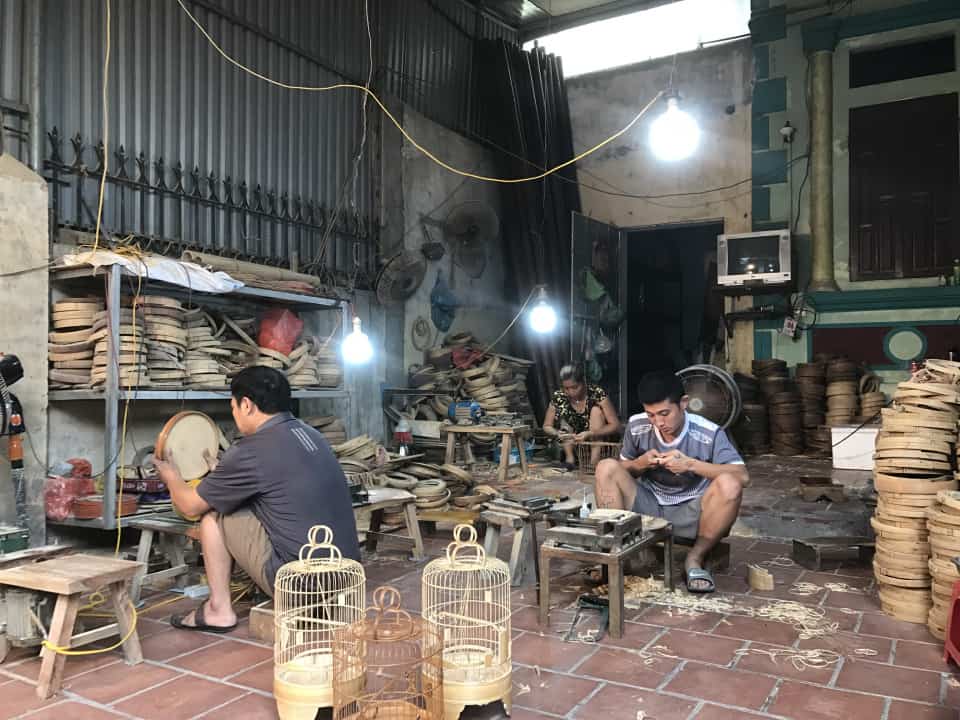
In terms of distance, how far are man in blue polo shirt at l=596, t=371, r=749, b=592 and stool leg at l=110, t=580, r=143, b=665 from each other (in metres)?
2.65

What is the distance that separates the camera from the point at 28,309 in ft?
17.7

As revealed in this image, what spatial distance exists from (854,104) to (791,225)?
182 cm

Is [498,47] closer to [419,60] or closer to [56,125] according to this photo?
[419,60]

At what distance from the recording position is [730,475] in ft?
15.0

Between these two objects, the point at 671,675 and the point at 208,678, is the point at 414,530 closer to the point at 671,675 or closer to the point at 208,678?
the point at 208,678

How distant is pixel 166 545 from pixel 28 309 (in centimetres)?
198

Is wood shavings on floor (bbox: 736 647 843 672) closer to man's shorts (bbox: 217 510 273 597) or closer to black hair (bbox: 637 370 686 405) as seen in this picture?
black hair (bbox: 637 370 686 405)

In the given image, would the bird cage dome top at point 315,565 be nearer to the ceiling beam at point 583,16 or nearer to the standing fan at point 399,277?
the standing fan at point 399,277

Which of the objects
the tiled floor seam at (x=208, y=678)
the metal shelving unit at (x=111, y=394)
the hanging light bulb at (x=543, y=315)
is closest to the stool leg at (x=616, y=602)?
the tiled floor seam at (x=208, y=678)

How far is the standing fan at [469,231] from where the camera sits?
10477 millimetres

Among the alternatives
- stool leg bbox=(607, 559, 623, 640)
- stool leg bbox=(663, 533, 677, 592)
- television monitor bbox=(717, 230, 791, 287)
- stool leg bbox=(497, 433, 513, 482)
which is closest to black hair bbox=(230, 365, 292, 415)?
stool leg bbox=(607, 559, 623, 640)

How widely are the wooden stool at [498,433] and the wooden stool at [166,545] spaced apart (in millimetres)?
4154

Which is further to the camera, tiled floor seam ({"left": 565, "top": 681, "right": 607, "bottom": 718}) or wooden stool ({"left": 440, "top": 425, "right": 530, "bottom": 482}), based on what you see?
wooden stool ({"left": 440, "top": 425, "right": 530, "bottom": 482})

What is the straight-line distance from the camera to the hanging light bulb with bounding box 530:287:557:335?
10.3 meters
